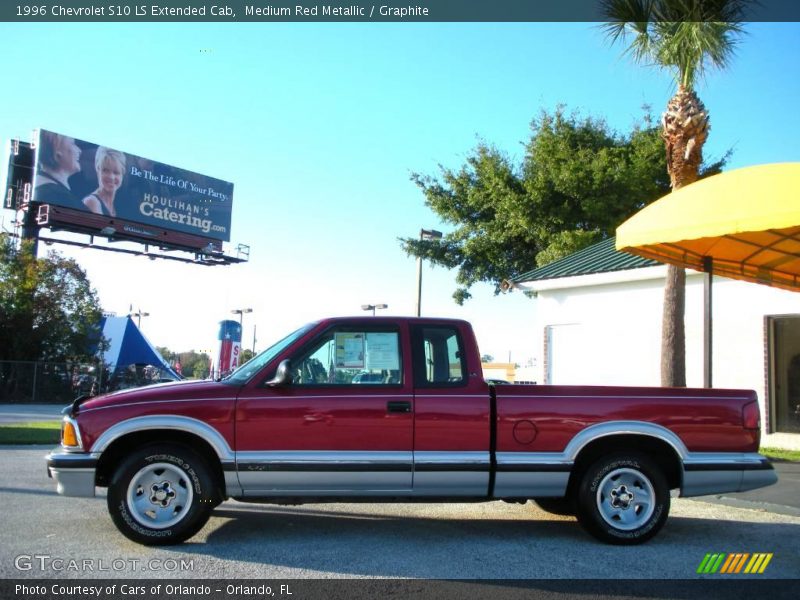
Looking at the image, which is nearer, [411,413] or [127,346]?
[411,413]

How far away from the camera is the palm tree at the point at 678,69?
41.0 feet

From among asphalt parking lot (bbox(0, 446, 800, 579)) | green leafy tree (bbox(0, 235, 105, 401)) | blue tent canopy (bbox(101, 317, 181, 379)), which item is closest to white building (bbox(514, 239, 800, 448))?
asphalt parking lot (bbox(0, 446, 800, 579))

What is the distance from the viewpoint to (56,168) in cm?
3950

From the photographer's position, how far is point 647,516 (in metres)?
6.37

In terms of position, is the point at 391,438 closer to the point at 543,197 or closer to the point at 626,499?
the point at 626,499

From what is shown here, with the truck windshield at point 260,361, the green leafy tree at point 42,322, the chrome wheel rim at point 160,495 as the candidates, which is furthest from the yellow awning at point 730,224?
the green leafy tree at point 42,322

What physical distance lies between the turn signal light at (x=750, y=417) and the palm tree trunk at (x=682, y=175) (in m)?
6.46

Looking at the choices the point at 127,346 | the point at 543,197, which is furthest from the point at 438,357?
the point at 127,346

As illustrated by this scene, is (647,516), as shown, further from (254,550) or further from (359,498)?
(254,550)

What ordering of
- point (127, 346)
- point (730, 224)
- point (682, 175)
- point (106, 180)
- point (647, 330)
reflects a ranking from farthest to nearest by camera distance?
point (106, 180) < point (127, 346) < point (647, 330) < point (682, 175) < point (730, 224)

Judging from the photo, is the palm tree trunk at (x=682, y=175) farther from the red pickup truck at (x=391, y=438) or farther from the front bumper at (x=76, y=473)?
the front bumper at (x=76, y=473)

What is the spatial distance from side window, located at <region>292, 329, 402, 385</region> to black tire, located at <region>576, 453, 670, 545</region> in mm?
1936

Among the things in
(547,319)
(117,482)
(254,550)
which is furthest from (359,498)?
(547,319)

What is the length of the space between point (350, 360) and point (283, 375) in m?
0.66
